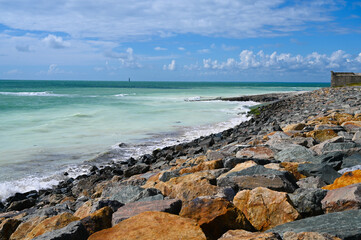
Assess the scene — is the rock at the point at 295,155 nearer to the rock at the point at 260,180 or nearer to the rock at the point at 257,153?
the rock at the point at 257,153

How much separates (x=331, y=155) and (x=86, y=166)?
695cm

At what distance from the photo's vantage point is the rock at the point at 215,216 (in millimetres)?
2766

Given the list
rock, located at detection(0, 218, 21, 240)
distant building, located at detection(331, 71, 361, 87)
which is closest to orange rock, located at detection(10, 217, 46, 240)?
rock, located at detection(0, 218, 21, 240)

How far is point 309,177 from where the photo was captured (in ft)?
12.8

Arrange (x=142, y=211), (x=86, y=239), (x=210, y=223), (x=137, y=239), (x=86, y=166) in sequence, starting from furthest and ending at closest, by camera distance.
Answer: (x=86, y=166) < (x=142, y=211) < (x=86, y=239) < (x=210, y=223) < (x=137, y=239)

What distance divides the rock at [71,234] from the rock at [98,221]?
0.06 meters

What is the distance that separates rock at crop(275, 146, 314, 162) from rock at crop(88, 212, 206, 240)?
279 cm

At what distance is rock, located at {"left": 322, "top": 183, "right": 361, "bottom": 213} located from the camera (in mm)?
2750

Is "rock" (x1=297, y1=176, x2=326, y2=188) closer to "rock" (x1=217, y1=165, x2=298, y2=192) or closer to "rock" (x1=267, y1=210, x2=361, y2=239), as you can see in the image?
"rock" (x1=217, y1=165, x2=298, y2=192)

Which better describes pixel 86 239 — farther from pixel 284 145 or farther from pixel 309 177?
pixel 284 145

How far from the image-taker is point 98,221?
10.1ft

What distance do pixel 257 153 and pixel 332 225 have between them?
10.8 ft

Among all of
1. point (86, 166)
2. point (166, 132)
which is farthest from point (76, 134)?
point (86, 166)

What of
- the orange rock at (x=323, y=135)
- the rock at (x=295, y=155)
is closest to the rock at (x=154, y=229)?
the rock at (x=295, y=155)
